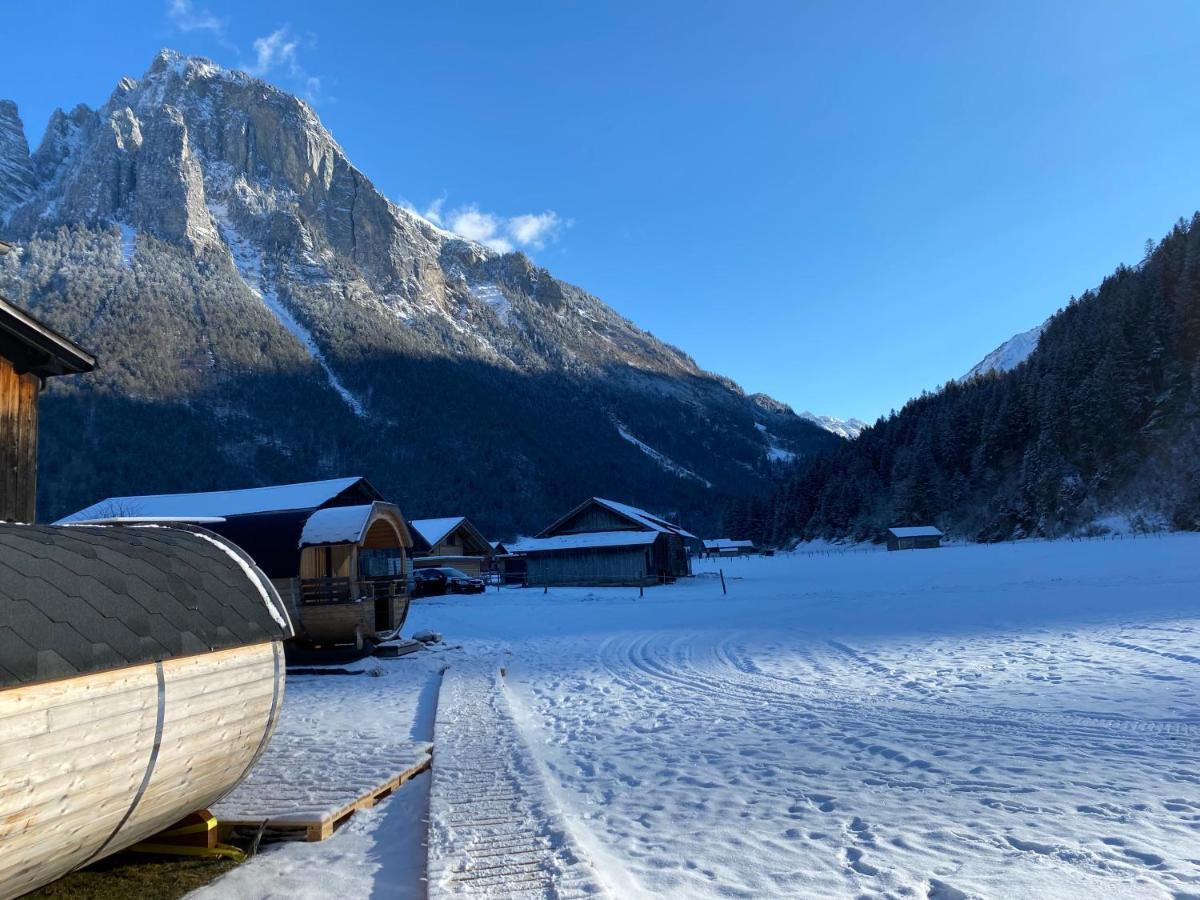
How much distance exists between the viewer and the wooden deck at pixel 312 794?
5.66 metres

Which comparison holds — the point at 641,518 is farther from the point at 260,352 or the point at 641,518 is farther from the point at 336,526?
the point at 260,352

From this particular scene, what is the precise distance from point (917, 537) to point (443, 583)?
60578 millimetres

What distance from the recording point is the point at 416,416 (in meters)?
128

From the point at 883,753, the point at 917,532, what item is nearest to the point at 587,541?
the point at 883,753

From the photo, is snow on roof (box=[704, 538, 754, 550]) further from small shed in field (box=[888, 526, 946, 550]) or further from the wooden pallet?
the wooden pallet

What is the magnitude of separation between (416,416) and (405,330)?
35532 mm

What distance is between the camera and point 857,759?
711 centimetres

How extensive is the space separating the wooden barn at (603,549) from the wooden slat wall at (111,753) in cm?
3637

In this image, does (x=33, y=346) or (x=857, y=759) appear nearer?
(x=857, y=759)

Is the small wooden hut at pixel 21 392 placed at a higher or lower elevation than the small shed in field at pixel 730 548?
higher

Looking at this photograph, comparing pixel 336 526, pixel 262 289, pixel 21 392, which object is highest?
pixel 262 289

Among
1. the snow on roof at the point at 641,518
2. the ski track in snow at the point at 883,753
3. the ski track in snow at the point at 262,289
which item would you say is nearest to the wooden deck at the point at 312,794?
the ski track in snow at the point at 883,753

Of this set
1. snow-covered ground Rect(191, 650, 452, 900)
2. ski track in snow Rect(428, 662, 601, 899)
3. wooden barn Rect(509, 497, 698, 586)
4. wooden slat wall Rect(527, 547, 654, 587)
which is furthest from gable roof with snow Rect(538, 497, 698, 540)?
ski track in snow Rect(428, 662, 601, 899)

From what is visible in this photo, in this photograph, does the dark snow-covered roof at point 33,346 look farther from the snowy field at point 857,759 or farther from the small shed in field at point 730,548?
the small shed in field at point 730,548
